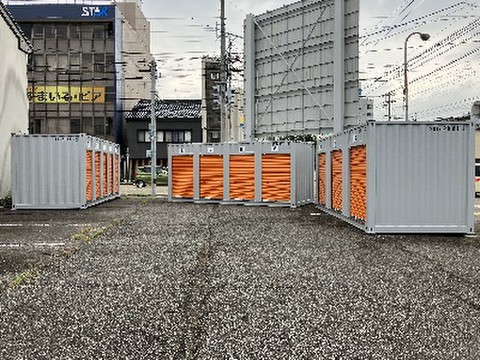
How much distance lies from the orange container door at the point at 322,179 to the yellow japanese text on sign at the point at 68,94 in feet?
139

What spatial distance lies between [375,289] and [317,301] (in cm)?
115

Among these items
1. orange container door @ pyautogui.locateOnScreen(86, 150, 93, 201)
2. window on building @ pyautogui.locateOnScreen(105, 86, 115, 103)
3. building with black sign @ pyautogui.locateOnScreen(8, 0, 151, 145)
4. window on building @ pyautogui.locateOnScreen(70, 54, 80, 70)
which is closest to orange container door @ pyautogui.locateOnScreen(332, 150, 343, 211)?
orange container door @ pyautogui.locateOnScreen(86, 150, 93, 201)

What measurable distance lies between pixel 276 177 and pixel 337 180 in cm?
546

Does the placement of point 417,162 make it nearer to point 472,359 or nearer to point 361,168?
point 361,168

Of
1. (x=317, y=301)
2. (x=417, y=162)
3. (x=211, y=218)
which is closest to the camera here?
(x=317, y=301)

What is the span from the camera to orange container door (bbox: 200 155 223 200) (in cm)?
2503

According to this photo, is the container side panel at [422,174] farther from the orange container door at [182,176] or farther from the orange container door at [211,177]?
the orange container door at [182,176]

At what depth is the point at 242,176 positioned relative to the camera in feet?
79.7

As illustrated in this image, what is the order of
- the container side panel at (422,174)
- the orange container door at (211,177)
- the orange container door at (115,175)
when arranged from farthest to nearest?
the orange container door at (115,175)
the orange container door at (211,177)
the container side panel at (422,174)

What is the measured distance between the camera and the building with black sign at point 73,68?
2339 inches

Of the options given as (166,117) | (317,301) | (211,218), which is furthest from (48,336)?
(166,117)

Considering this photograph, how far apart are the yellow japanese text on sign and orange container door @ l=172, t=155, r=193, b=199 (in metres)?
35.8

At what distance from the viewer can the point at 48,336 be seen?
5.36m

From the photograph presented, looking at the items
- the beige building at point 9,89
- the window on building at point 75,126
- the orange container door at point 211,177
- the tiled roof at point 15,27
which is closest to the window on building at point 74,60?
the window on building at point 75,126
